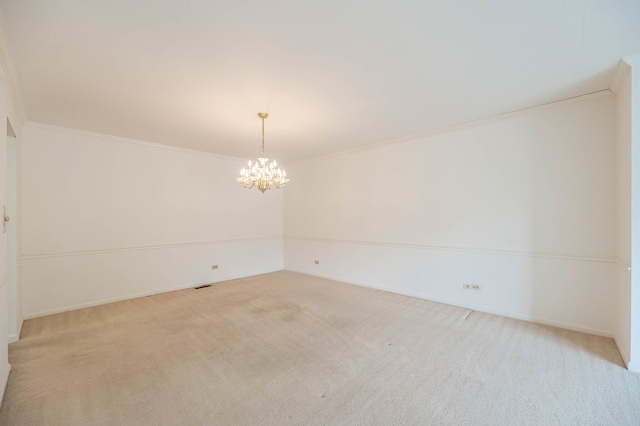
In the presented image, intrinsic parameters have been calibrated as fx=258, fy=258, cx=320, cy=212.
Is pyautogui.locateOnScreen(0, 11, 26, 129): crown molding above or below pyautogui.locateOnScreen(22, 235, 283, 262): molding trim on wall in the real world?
above

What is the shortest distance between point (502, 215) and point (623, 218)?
43.6 inches

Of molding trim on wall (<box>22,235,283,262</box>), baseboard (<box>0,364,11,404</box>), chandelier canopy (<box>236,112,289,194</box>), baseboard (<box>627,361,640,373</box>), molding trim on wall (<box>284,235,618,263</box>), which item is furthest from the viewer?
molding trim on wall (<box>22,235,283,262</box>)

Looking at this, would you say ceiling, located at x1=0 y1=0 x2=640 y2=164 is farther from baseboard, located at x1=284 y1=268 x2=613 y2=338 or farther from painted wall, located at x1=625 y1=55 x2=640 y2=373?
baseboard, located at x1=284 y1=268 x2=613 y2=338

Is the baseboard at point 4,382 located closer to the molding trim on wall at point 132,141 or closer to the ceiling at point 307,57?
the ceiling at point 307,57

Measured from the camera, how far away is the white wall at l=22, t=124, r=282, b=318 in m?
3.69

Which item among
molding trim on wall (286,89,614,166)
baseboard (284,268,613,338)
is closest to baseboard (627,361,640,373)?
baseboard (284,268,613,338)

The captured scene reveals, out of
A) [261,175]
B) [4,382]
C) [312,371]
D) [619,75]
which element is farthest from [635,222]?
[4,382]

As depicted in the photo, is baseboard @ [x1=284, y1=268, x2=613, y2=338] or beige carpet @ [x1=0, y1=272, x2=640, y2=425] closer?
beige carpet @ [x1=0, y1=272, x2=640, y2=425]

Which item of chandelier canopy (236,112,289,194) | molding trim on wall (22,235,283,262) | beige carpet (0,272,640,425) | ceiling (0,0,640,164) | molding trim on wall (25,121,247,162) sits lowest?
beige carpet (0,272,640,425)

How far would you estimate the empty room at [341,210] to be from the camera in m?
1.82

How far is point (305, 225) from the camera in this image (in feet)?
20.5

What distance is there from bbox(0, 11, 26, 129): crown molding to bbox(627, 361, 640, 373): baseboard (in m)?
5.49

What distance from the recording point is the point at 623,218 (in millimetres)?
2502

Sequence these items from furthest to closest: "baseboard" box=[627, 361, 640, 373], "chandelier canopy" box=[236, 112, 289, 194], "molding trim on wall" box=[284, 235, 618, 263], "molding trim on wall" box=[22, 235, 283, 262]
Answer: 1. "molding trim on wall" box=[22, 235, 283, 262]
2. "chandelier canopy" box=[236, 112, 289, 194]
3. "molding trim on wall" box=[284, 235, 618, 263]
4. "baseboard" box=[627, 361, 640, 373]
